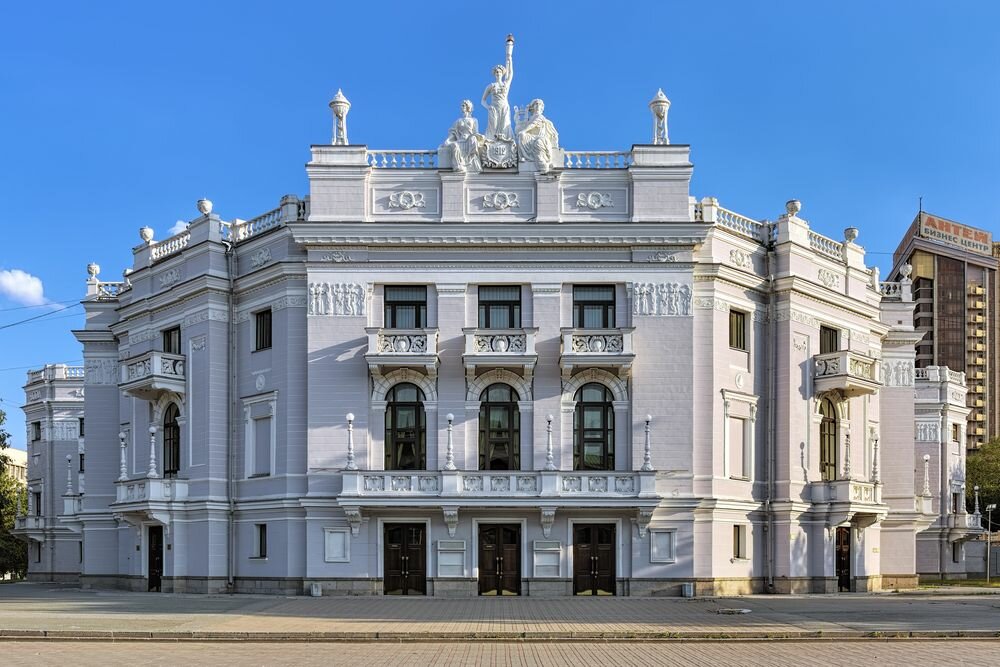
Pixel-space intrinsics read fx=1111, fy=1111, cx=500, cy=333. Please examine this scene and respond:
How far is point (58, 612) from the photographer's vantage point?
33906 mm

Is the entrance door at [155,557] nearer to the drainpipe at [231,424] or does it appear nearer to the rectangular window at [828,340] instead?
the drainpipe at [231,424]

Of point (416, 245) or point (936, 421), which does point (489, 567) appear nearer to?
point (416, 245)

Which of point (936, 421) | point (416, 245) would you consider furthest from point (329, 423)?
point (936, 421)

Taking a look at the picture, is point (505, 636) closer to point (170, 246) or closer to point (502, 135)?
point (502, 135)

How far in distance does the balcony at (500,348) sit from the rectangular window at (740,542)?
10352mm

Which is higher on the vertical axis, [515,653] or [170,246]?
[170,246]

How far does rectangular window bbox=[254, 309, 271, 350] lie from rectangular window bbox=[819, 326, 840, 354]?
2273 cm

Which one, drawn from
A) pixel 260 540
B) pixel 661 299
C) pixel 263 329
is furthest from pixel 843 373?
pixel 260 540

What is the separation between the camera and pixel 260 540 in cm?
4344

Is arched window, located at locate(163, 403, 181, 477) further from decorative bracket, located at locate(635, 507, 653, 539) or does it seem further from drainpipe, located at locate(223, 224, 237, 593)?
decorative bracket, located at locate(635, 507, 653, 539)

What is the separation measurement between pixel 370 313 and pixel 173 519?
12028 millimetres

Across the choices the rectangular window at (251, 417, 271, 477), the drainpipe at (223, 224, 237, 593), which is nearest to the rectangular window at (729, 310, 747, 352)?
the rectangular window at (251, 417, 271, 477)

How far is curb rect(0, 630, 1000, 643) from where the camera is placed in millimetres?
25484

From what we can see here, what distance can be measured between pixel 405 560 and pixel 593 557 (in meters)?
6.92
